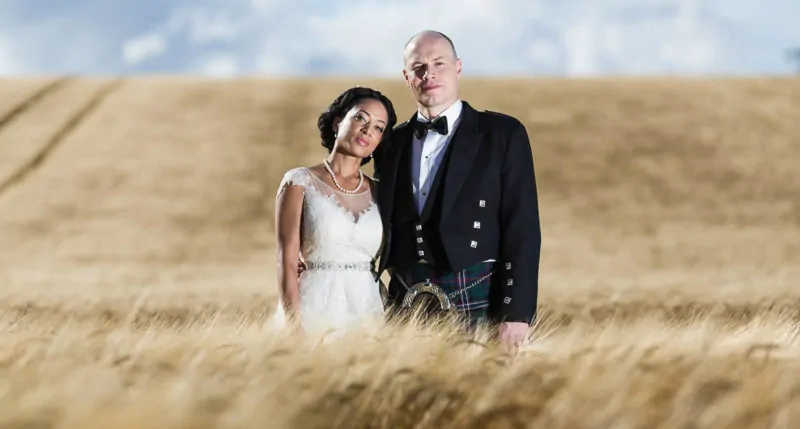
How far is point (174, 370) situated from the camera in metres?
2.75

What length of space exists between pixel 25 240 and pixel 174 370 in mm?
17604

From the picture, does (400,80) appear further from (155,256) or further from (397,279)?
(397,279)

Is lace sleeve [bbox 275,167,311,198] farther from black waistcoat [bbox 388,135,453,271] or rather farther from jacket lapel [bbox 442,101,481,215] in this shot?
jacket lapel [bbox 442,101,481,215]

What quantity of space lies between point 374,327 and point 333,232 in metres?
1.13

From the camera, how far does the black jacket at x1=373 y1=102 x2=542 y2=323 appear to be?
4.13m

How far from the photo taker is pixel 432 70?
13.5ft

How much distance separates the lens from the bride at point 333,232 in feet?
14.5

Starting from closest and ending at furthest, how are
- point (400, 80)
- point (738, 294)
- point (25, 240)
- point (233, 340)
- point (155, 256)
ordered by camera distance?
1. point (233, 340)
2. point (738, 294)
3. point (155, 256)
4. point (25, 240)
5. point (400, 80)

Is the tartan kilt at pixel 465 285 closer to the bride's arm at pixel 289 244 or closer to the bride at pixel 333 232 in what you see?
the bride at pixel 333 232

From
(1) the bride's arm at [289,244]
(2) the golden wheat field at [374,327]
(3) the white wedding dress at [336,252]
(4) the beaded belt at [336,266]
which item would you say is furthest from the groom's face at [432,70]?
(2) the golden wheat field at [374,327]

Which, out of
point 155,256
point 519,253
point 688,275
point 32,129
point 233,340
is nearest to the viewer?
point 233,340

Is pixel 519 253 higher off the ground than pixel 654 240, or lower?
higher

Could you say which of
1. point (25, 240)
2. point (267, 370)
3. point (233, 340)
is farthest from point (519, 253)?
point (25, 240)

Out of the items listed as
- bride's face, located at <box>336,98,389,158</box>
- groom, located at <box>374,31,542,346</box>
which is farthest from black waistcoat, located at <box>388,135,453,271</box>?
bride's face, located at <box>336,98,389,158</box>
